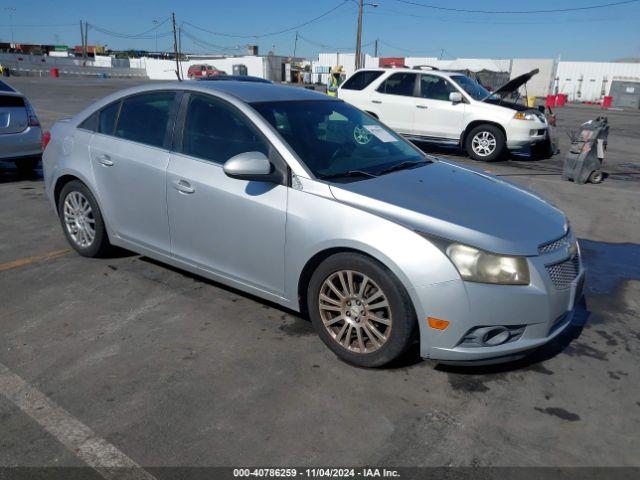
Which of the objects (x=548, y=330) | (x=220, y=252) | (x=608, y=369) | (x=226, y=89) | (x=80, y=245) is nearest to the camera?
(x=548, y=330)

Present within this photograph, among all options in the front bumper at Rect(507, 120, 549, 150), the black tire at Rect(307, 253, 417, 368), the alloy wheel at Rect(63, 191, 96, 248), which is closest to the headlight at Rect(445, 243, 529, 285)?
the black tire at Rect(307, 253, 417, 368)

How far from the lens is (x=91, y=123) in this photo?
4.60m

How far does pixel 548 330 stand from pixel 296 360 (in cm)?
149

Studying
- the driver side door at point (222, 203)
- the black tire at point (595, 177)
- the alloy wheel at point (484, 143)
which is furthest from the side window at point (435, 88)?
the driver side door at point (222, 203)

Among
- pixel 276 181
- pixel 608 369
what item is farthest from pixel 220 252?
pixel 608 369

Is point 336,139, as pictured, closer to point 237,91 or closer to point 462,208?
point 237,91

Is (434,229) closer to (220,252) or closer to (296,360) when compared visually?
(296,360)

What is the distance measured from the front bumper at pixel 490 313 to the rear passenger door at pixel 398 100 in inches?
344

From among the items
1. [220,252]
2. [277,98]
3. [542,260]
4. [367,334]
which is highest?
[277,98]

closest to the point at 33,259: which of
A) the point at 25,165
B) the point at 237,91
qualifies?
the point at 237,91

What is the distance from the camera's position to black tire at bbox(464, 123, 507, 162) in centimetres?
1064

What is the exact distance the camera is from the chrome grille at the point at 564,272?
3.02m

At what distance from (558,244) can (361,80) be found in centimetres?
952

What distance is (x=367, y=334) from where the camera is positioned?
10.4 ft
